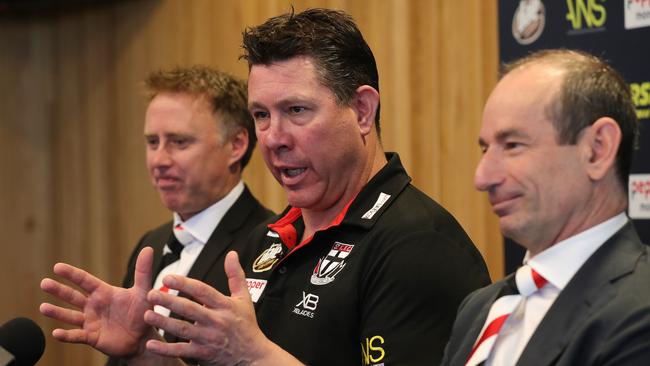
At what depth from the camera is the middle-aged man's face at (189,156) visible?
140 inches

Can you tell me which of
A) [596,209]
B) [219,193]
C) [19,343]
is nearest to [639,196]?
[596,209]

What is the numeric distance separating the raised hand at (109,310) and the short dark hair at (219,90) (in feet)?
4.25

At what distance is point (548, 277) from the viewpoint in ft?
6.24

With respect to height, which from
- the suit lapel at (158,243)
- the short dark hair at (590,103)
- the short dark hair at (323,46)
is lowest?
the suit lapel at (158,243)

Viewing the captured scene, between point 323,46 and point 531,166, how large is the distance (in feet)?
2.67

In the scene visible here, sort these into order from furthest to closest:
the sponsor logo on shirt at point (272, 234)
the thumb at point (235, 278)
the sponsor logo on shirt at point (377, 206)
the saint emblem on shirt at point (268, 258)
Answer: the sponsor logo on shirt at point (272, 234), the saint emblem on shirt at point (268, 258), the sponsor logo on shirt at point (377, 206), the thumb at point (235, 278)

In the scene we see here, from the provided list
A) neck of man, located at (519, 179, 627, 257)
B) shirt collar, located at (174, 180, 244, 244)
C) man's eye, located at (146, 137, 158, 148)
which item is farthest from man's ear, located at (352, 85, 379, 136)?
man's eye, located at (146, 137, 158, 148)

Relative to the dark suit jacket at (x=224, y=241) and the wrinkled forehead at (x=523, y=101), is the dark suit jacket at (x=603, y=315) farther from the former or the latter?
the dark suit jacket at (x=224, y=241)

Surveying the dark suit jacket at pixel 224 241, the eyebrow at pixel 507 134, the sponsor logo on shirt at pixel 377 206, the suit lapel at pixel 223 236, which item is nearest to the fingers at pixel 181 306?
the sponsor logo on shirt at pixel 377 206

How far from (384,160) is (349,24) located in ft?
1.30

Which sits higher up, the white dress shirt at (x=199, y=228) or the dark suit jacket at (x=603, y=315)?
the dark suit jacket at (x=603, y=315)

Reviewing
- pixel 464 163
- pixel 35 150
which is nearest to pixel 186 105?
pixel 464 163

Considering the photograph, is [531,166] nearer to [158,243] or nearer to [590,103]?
[590,103]

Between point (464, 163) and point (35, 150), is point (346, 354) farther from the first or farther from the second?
point (35, 150)
